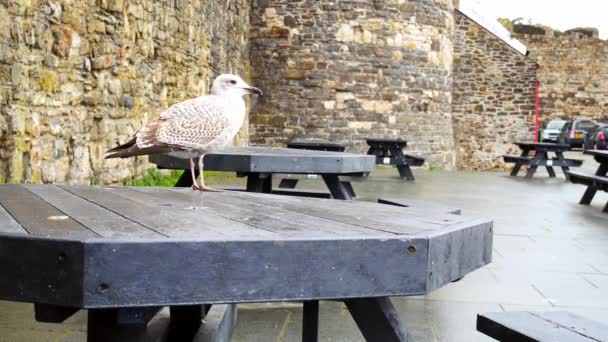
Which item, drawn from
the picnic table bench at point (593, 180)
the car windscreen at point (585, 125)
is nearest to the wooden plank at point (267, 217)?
the picnic table bench at point (593, 180)

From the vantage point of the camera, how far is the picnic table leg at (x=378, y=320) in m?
2.13

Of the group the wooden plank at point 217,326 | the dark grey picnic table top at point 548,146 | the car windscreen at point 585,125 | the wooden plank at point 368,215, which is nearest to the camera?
the wooden plank at point 368,215

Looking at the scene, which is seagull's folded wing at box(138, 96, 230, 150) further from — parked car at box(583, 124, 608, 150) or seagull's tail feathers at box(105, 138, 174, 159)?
parked car at box(583, 124, 608, 150)

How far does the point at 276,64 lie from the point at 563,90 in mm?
20312

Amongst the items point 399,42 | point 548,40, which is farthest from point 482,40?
point 548,40

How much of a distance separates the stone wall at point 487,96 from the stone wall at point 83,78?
10.1 meters

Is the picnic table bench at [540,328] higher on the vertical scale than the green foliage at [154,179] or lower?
higher

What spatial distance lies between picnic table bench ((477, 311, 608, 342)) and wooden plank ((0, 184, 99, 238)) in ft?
3.20

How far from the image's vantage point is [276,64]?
13586 millimetres

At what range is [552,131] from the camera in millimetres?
29906

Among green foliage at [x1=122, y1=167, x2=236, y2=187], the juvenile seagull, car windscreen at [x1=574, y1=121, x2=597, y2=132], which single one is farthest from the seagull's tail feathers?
car windscreen at [x1=574, y1=121, x2=597, y2=132]

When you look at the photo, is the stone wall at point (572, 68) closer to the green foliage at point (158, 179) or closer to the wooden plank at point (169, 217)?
the green foliage at point (158, 179)

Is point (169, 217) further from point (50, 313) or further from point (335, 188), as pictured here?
point (335, 188)

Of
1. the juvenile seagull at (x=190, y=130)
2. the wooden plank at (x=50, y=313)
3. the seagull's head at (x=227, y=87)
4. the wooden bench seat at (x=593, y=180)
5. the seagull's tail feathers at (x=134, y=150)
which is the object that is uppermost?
the seagull's head at (x=227, y=87)
